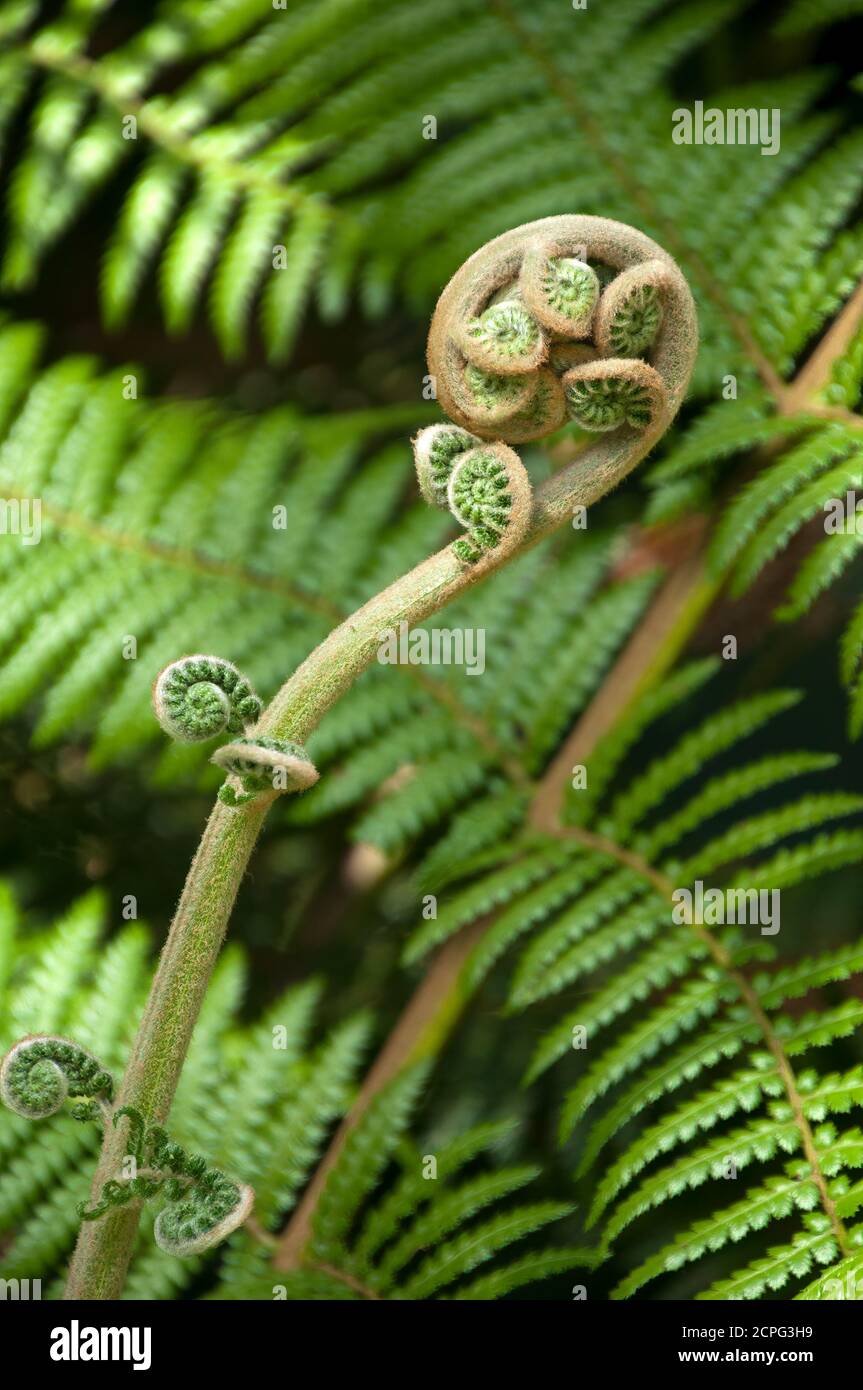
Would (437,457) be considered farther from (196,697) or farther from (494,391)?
(196,697)

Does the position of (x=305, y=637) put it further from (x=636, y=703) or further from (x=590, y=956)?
(x=590, y=956)

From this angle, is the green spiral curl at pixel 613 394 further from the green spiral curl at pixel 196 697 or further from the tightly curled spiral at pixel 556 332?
the green spiral curl at pixel 196 697

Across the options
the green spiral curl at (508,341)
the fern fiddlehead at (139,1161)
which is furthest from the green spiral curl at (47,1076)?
the green spiral curl at (508,341)

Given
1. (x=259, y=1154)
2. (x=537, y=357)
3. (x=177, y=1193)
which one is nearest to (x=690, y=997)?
(x=259, y=1154)

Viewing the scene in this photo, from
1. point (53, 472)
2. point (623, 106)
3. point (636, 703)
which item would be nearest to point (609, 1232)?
point (636, 703)

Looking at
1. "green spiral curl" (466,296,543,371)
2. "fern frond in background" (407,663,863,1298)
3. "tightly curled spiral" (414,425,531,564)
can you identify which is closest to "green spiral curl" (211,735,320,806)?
"tightly curled spiral" (414,425,531,564)
